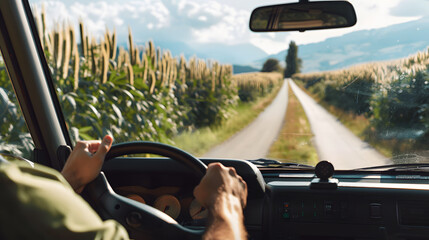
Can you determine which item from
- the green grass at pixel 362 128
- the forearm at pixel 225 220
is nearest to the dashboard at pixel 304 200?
the green grass at pixel 362 128

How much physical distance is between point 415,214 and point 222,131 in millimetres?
5570

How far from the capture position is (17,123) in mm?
3990

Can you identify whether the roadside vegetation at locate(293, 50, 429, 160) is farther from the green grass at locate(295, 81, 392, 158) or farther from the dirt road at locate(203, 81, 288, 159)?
the dirt road at locate(203, 81, 288, 159)

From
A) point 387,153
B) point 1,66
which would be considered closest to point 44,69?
point 1,66

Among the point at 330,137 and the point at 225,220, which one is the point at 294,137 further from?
the point at 225,220

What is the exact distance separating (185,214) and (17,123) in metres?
1.82

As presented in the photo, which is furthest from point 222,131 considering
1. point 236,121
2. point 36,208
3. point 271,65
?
point 36,208

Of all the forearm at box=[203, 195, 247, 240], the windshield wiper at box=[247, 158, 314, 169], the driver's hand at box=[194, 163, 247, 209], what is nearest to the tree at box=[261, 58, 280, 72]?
the windshield wiper at box=[247, 158, 314, 169]

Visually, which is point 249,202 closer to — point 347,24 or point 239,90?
point 347,24

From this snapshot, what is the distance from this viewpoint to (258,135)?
756 centimetres

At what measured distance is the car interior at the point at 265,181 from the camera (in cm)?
277

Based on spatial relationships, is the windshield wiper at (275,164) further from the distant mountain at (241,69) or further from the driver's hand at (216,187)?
the distant mountain at (241,69)

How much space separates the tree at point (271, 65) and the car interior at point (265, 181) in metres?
2.42

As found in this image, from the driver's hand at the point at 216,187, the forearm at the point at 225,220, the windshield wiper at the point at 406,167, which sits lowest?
the windshield wiper at the point at 406,167
